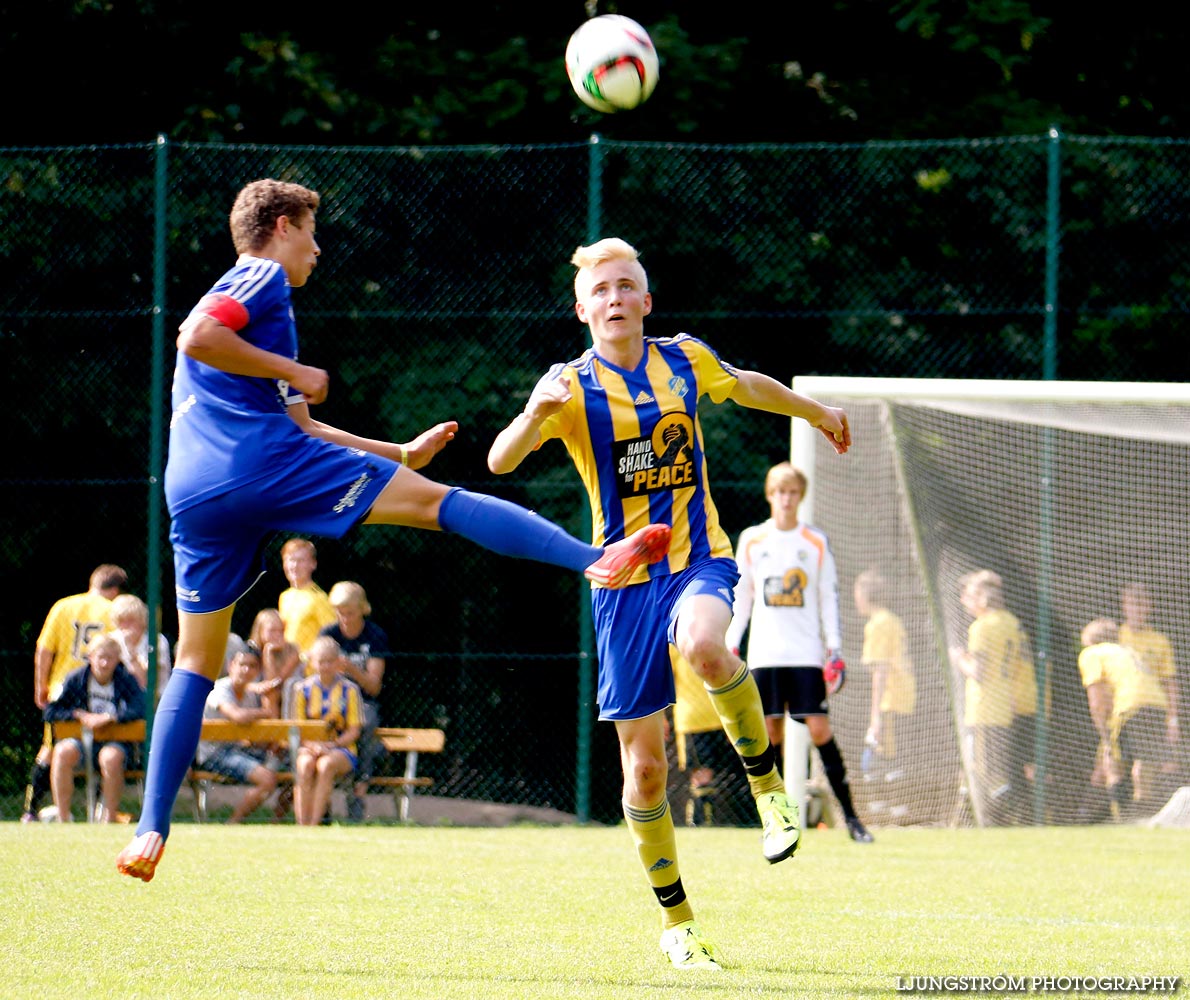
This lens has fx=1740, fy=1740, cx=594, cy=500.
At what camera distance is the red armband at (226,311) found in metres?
5.14

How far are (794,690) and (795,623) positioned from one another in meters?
0.39

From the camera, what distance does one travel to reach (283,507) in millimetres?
5176

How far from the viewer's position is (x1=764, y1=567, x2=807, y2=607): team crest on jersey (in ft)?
33.1

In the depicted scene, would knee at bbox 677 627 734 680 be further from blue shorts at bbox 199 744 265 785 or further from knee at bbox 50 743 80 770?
knee at bbox 50 743 80 770

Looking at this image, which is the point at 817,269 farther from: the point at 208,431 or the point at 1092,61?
the point at 208,431

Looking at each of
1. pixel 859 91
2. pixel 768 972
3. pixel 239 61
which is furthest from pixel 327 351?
pixel 768 972

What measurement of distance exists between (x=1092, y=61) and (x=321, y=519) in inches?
471

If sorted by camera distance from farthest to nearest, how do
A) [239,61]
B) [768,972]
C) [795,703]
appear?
[239,61] → [795,703] → [768,972]

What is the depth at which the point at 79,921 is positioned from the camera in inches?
227

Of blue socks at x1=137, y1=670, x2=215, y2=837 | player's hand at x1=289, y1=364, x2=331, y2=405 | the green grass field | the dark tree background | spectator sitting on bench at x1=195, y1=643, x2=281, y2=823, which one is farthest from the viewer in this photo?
the dark tree background

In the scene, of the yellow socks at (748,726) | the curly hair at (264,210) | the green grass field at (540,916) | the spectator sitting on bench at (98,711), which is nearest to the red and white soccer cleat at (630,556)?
the yellow socks at (748,726)

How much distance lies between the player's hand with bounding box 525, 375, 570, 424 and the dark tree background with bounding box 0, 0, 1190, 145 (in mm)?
8961

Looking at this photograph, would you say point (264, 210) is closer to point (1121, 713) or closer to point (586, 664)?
point (586, 664)

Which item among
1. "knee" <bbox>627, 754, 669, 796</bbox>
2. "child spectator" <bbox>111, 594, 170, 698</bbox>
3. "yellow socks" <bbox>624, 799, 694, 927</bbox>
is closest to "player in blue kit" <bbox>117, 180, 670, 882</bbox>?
"knee" <bbox>627, 754, 669, 796</bbox>
